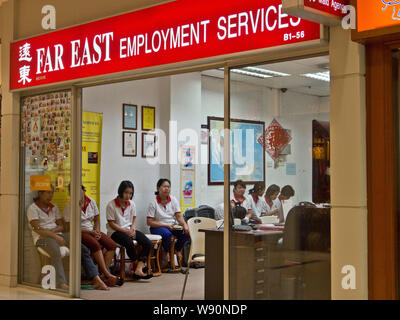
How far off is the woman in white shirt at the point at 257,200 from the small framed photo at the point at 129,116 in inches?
A: 154

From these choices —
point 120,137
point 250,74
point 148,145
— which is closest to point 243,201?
point 250,74

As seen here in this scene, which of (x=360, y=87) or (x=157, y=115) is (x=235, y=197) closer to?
(x=360, y=87)

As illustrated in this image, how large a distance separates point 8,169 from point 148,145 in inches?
94.1

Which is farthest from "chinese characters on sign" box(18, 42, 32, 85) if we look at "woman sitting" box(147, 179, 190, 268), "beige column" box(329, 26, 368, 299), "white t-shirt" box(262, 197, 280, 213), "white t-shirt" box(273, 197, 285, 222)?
"beige column" box(329, 26, 368, 299)

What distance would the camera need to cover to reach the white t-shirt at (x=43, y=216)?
6.16 m

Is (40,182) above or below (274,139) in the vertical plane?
below

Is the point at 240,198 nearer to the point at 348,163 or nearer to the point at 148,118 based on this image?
the point at 348,163

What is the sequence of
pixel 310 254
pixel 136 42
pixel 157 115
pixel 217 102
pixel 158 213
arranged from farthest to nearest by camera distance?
pixel 217 102 < pixel 157 115 < pixel 158 213 < pixel 136 42 < pixel 310 254

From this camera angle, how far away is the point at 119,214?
7352mm

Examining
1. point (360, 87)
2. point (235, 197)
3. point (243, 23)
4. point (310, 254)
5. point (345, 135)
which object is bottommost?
point (310, 254)

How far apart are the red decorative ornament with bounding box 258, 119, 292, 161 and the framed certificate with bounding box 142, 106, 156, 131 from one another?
4.05 metres

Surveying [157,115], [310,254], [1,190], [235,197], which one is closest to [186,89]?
[157,115]

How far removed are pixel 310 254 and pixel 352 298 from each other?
0.47 metres

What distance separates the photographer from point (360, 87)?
379 cm
